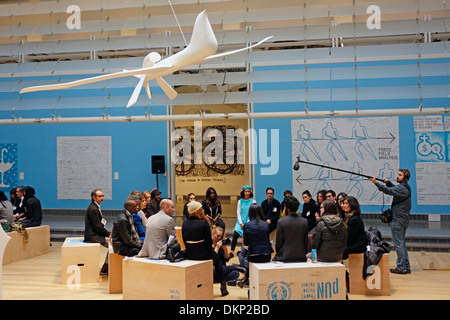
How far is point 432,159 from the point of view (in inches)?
429

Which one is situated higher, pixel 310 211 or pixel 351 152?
pixel 351 152

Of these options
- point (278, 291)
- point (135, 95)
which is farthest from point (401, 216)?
point (135, 95)

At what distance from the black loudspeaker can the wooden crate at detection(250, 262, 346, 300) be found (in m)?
6.87

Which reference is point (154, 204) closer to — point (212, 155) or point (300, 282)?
point (300, 282)

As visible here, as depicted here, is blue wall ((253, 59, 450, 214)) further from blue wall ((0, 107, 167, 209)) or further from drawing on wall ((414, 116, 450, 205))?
blue wall ((0, 107, 167, 209))

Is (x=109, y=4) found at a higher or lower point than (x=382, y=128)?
higher

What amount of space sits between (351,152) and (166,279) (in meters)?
6.87

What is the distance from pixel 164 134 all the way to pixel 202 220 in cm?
680

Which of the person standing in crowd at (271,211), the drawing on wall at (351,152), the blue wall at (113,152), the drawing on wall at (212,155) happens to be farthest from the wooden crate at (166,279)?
the drawing on wall at (212,155)

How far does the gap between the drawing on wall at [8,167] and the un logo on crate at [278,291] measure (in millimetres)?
9967

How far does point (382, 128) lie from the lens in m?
11.1

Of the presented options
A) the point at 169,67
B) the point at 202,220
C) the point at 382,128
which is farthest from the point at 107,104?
the point at 382,128

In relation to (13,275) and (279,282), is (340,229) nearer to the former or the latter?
(279,282)

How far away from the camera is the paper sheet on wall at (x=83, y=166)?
12.6m
